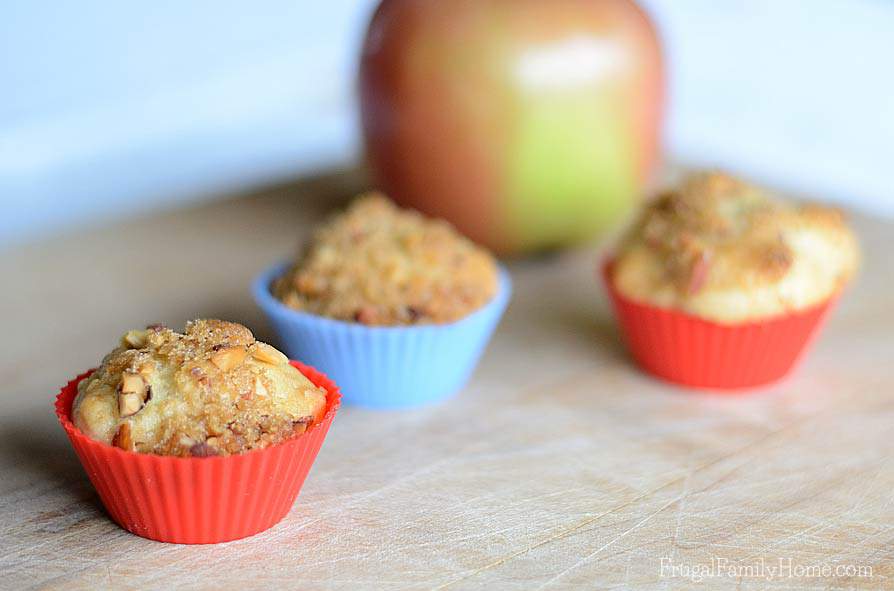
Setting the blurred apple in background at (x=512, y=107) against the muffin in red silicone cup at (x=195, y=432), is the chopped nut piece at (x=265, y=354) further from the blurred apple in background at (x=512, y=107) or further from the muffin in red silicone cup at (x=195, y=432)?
the blurred apple in background at (x=512, y=107)

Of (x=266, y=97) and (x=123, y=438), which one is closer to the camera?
(x=123, y=438)

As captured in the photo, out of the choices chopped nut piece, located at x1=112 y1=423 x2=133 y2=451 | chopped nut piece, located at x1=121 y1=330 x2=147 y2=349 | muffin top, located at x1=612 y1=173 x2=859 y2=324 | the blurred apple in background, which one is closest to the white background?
the blurred apple in background

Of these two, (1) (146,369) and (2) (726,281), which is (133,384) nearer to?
(1) (146,369)

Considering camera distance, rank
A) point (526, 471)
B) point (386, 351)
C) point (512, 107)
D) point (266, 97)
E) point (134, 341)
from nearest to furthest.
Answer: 1. point (134, 341)
2. point (526, 471)
3. point (386, 351)
4. point (512, 107)
5. point (266, 97)

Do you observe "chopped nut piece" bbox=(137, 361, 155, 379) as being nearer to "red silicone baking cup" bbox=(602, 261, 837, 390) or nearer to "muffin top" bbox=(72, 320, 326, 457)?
"muffin top" bbox=(72, 320, 326, 457)

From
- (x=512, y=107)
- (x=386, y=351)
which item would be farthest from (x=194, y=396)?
(x=512, y=107)

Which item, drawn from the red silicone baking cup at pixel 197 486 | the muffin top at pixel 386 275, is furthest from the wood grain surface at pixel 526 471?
the muffin top at pixel 386 275
